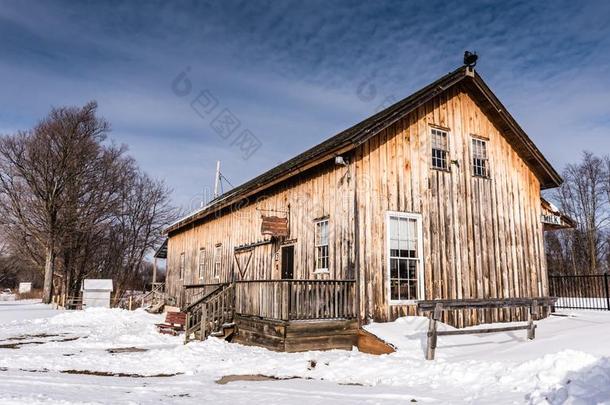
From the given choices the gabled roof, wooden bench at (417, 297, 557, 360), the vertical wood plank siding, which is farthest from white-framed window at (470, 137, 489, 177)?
wooden bench at (417, 297, 557, 360)

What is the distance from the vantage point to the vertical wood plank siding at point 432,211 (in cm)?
1193

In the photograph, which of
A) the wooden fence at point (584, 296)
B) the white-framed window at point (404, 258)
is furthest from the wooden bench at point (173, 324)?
the wooden fence at point (584, 296)

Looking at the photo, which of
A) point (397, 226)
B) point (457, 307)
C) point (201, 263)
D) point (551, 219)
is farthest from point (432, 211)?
point (201, 263)

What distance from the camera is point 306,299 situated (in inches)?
429

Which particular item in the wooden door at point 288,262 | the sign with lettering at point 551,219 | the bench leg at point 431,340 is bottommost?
the bench leg at point 431,340

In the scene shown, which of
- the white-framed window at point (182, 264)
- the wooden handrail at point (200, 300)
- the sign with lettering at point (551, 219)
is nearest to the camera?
the wooden handrail at point (200, 300)

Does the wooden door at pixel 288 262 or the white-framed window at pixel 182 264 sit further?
the white-framed window at pixel 182 264

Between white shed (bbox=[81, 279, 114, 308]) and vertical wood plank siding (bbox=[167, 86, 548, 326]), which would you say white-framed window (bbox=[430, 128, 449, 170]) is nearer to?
vertical wood plank siding (bbox=[167, 86, 548, 326])

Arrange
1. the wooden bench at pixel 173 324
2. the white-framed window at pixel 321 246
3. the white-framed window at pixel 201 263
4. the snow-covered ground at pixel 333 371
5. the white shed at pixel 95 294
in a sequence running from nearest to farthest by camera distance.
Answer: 1. the snow-covered ground at pixel 333 371
2. the white-framed window at pixel 321 246
3. the wooden bench at pixel 173 324
4. the white-framed window at pixel 201 263
5. the white shed at pixel 95 294

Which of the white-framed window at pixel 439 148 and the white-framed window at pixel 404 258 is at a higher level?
the white-framed window at pixel 439 148

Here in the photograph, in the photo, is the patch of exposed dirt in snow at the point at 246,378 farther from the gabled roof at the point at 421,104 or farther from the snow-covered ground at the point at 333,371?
the gabled roof at the point at 421,104

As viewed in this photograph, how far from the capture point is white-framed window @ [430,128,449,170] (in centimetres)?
1360

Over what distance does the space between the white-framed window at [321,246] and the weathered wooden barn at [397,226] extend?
39mm

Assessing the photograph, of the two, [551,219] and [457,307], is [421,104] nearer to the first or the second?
[457,307]
